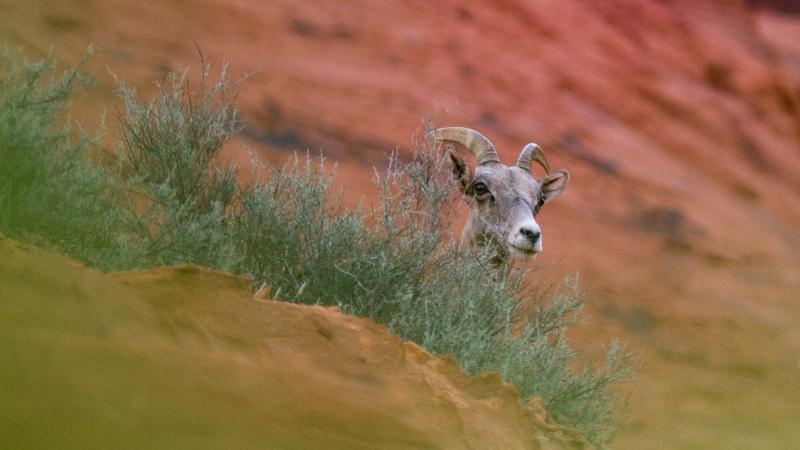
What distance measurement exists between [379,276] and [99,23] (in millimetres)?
10976

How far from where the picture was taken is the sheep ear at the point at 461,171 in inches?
352

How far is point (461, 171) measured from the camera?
354 inches

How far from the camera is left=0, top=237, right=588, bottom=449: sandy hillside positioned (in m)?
3.05

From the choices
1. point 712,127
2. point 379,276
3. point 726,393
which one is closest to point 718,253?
point 712,127

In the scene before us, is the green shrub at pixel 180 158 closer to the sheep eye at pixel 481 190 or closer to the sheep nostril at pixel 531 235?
the sheep eye at pixel 481 190

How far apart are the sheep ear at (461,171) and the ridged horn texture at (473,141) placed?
0.28 metres

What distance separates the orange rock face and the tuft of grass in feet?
20.1

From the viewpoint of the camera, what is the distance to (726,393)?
14.9m

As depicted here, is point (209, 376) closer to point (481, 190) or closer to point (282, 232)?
point (282, 232)

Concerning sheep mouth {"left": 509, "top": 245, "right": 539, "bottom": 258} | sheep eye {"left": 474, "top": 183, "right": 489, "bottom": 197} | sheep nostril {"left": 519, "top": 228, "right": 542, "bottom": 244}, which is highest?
sheep eye {"left": 474, "top": 183, "right": 489, "bottom": 197}

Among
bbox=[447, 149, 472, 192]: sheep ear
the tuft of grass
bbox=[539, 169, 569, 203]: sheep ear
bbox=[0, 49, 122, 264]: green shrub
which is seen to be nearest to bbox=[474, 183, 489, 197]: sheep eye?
→ bbox=[447, 149, 472, 192]: sheep ear

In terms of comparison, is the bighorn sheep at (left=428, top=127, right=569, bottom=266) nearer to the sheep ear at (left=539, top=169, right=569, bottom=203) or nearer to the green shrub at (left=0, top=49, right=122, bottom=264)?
the sheep ear at (left=539, top=169, right=569, bottom=203)

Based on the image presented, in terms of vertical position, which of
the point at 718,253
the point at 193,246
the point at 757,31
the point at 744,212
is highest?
the point at 757,31

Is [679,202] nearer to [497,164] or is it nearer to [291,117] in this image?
[291,117]
